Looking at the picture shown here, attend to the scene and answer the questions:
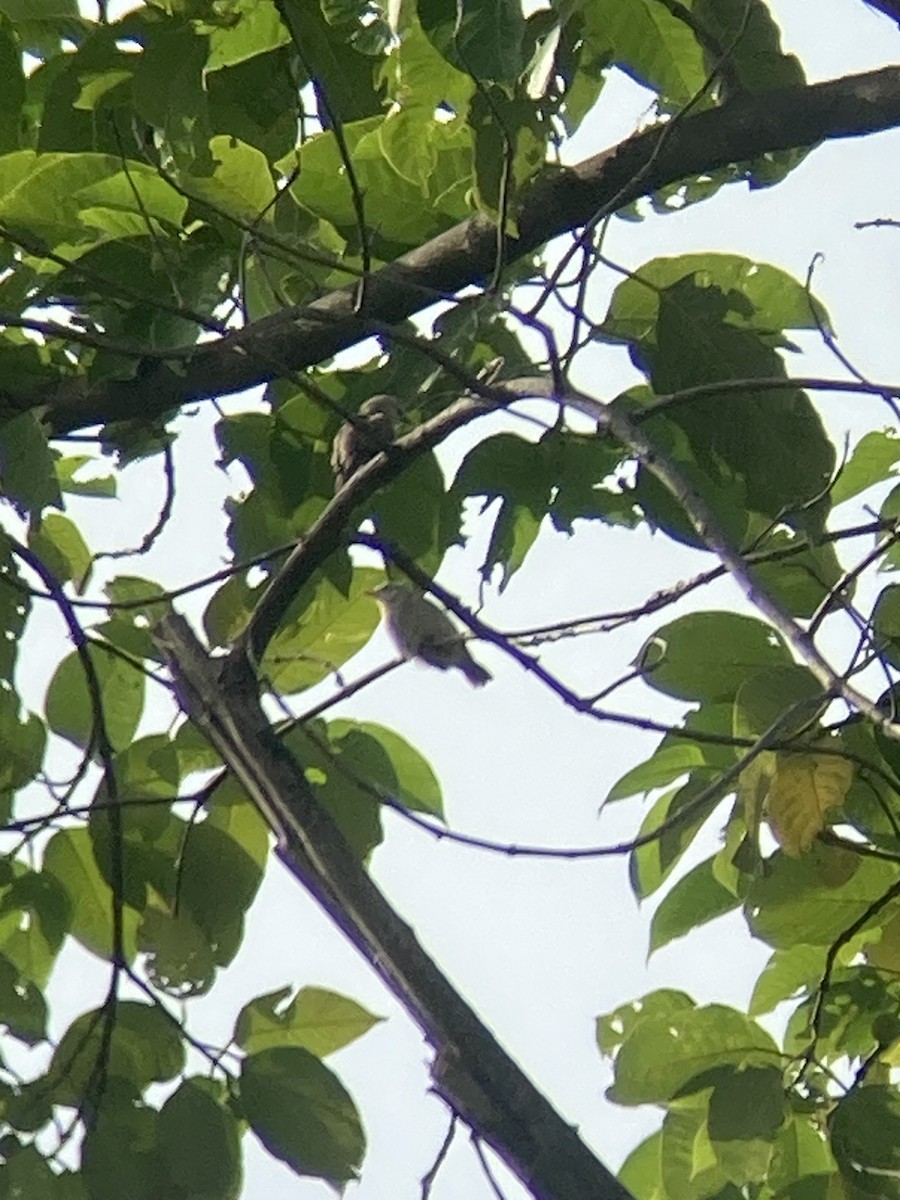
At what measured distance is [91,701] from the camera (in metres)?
1.33

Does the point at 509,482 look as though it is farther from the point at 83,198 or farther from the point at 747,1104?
the point at 747,1104

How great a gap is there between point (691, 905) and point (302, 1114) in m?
0.43

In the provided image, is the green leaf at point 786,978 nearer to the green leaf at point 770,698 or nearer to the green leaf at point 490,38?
the green leaf at point 770,698

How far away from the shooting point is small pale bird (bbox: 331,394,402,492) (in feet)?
3.81

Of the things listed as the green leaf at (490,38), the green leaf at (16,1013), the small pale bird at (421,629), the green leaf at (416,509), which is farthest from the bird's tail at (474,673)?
the green leaf at (490,38)

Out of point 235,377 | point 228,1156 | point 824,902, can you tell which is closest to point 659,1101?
point 824,902

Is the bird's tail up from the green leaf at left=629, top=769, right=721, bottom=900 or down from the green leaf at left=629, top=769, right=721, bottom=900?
up

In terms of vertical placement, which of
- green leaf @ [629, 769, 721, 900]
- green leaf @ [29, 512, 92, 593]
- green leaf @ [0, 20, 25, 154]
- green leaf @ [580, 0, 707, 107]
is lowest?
green leaf @ [629, 769, 721, 900]

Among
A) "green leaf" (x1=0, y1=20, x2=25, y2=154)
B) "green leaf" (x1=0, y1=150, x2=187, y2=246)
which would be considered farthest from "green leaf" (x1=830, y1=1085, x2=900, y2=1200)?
"green leaf" (x1=0, y1=20, x2=25, y2=154)

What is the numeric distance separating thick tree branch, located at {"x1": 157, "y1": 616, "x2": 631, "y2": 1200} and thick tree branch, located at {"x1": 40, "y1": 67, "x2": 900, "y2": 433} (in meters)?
0.30

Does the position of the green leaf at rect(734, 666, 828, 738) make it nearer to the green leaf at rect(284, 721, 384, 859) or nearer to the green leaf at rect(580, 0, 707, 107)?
the green leaf at rect(284, 721, 384, 859)

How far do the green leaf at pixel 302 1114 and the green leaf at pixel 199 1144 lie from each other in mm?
25

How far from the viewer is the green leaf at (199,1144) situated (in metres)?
1.12

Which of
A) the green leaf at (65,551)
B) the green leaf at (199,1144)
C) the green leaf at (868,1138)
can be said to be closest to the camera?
the green leaf at (199,1144)
